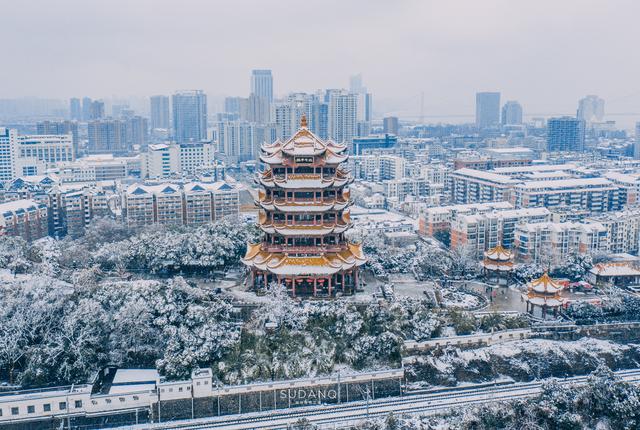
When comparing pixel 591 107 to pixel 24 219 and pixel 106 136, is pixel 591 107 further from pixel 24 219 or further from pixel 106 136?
pixel 24 219

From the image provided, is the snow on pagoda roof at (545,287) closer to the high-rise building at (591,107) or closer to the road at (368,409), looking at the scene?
the road at (368,409)

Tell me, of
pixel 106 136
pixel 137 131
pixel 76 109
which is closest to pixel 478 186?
pixel 106 136

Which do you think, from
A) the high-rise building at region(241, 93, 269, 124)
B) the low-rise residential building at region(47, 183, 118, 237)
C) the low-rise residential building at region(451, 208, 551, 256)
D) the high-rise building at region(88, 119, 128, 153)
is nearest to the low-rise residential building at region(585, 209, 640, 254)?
the low-rise residential building at region(451, 208, 551, 256)

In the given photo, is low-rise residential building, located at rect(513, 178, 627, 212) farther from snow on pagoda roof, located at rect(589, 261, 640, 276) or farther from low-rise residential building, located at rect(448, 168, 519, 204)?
snow on pagoda roof, located at rect(589, 261, 640, 276)

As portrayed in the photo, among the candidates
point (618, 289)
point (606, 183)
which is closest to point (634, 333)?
point (618, 289)

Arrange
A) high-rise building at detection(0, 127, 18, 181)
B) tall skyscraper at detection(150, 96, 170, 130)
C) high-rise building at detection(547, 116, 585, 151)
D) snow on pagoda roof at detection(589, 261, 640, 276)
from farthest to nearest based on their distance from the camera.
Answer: tall skyscraper at detection(150, 96, 170, 130)
high-rise building at detection(547, 116, 585, 151)
high-rise building at detection(0, 127, 18, 181)
snow on pagoda roof at detection(589, 261, 640, 276)


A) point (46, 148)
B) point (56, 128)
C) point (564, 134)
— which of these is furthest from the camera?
point (564, 134)
